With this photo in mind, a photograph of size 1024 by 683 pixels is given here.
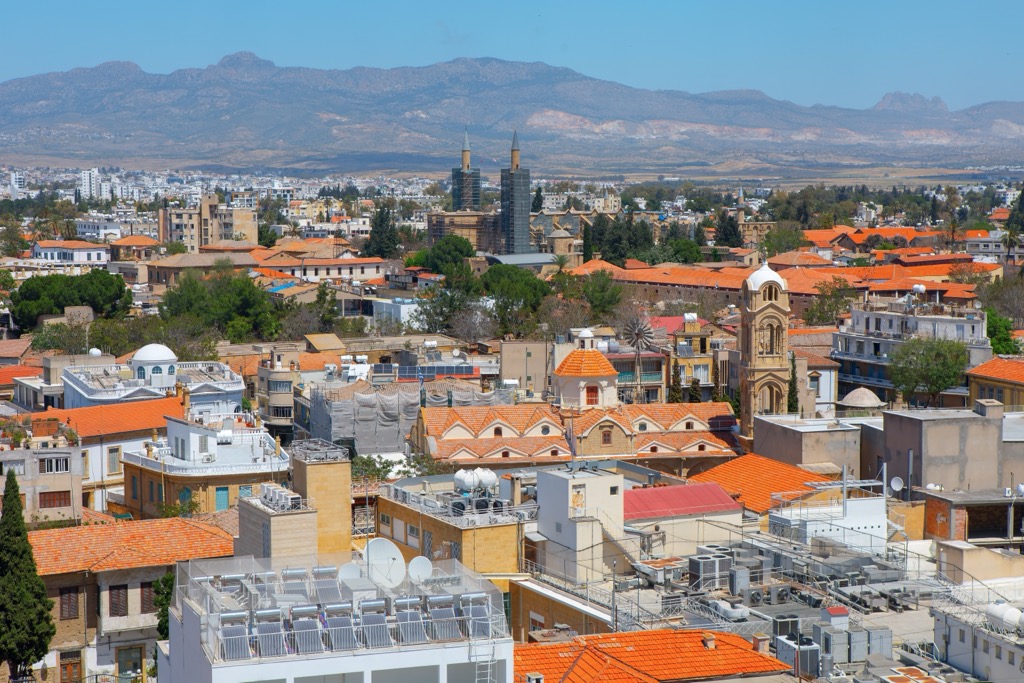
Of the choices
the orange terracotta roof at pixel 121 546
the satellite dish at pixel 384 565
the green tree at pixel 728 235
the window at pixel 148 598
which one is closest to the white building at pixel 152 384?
the orange terracotta roof at pixel 121 546

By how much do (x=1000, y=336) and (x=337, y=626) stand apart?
146ft

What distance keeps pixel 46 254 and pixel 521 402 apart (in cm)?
7243

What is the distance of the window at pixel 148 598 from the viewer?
24.1 metres

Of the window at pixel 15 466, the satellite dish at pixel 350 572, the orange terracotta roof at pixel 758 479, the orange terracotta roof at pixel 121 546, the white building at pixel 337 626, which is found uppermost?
the satellite dish at pixel 350 572

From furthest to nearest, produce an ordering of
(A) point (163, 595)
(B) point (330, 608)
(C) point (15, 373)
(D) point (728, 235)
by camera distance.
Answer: (D) point (728, 235) < (C) point (15, 373) < (A) point (163, 595) < (B) point (330, 608)

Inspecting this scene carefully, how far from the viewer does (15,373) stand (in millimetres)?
48812

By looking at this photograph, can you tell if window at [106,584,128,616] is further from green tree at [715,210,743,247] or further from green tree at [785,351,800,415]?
green tree at [715,210,743,247]

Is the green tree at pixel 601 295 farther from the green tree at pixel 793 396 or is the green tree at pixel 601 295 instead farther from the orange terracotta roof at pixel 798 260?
the green tree at pixel 793 396

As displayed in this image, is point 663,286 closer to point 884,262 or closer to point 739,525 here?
point 884,262

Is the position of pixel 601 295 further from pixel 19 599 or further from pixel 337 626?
pixel 337 626

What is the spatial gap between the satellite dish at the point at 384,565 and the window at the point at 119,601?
9.80 meters

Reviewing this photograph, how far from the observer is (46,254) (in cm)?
10606

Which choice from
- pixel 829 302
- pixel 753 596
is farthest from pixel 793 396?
pixel 829 302

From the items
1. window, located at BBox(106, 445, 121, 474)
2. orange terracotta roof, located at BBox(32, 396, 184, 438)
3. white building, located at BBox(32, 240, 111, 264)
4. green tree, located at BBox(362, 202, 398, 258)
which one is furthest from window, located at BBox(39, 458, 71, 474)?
green tree, located at BBox(362, 202, 398, 258)
